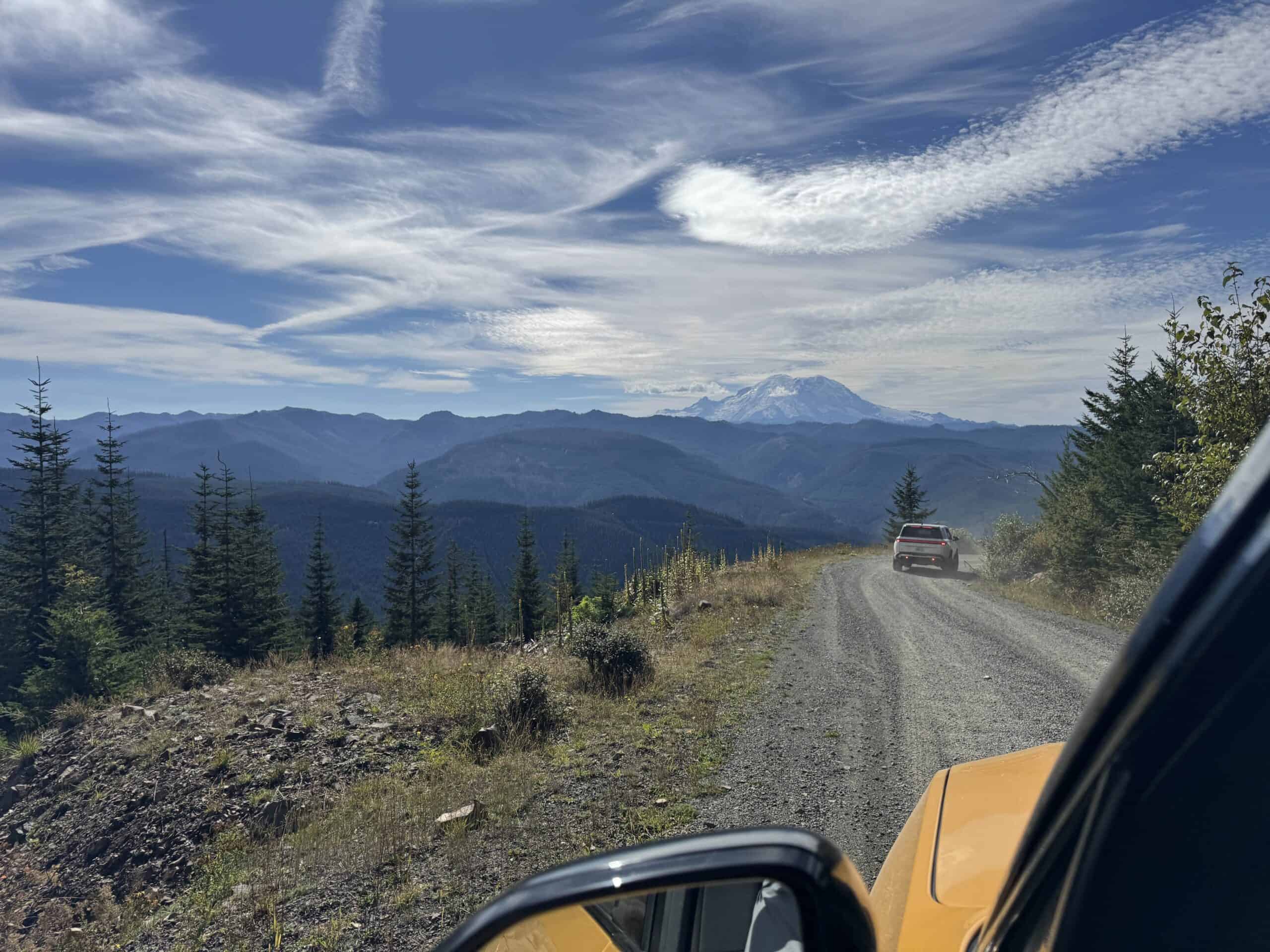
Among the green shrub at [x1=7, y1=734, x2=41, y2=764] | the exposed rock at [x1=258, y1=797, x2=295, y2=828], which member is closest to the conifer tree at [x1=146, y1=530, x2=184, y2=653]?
the green shrub at [x1=7, y1=734, x2=41, y2=764]

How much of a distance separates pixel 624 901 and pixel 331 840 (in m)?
5.37

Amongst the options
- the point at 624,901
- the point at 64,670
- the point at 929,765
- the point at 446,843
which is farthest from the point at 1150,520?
the point at 64,670

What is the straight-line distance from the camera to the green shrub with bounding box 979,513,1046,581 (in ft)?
76.5

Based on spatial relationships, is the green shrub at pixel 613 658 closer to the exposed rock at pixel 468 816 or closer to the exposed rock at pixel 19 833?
the exposed rock at pixel 468 816

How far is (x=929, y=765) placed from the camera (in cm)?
688

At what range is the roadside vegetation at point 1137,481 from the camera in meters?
9.53

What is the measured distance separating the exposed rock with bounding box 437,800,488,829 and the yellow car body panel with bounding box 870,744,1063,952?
4836 millimetres

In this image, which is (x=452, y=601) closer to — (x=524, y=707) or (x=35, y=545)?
(x=35, y=545)

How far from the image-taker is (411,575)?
204ft

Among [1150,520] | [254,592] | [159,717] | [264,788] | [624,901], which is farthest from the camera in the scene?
[254,592]

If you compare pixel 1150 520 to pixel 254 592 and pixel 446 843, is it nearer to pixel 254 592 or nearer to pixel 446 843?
pixel 446 843

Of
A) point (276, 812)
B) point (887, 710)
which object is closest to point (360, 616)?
point (276, 812)

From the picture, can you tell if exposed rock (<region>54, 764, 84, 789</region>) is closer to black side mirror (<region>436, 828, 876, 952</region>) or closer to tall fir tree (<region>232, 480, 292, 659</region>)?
black side mirror (<region>436, 828, 876, 952</region>)

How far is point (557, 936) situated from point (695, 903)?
344mm
